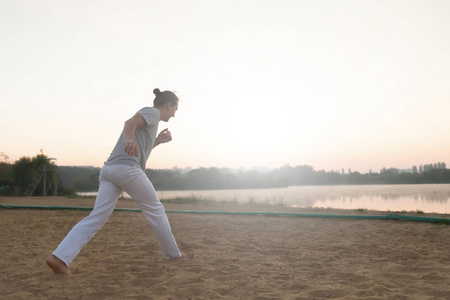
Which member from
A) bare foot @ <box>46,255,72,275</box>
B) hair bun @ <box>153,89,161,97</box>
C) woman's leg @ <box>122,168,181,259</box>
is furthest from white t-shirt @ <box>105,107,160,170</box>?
bare foot @ <box>46,255,72,275</box>

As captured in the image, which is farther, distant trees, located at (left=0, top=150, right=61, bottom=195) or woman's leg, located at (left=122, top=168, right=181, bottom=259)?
distant trees, located at (left=0, top=150, right=61, bottom=195)

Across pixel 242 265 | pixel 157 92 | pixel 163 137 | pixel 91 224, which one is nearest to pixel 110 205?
pixel 91 224

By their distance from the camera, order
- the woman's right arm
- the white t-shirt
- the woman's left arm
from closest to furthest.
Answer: the woman's right arm
the white t-shirt
the woman's left arm

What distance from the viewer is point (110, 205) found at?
11.8 feet

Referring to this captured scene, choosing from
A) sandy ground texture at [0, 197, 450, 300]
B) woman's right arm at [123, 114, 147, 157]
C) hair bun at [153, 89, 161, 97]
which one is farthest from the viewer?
hair bun at [153, 89, 161, 97]

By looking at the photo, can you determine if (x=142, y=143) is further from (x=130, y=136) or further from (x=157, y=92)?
(x=157, y=92)

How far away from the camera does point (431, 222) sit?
7.40 m

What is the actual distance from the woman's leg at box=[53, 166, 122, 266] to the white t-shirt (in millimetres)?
164

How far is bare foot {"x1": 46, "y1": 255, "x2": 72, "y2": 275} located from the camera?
11.0 ft

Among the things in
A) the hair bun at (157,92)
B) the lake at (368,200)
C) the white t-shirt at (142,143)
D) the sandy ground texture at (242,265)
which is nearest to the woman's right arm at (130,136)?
the white t-shirt at (142,143)

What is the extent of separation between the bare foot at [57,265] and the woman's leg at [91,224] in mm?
54

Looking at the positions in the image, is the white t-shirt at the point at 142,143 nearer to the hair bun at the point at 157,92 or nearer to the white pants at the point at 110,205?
the white pants at the point at 110,205

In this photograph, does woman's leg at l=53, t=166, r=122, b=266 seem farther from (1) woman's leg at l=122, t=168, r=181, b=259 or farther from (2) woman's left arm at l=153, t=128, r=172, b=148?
(2) woman's left arm at l=153, t=128, r=172, b=148

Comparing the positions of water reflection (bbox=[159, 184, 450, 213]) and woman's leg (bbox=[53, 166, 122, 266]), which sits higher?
woman's leg (bbox=[53, 166, 122, 266])
